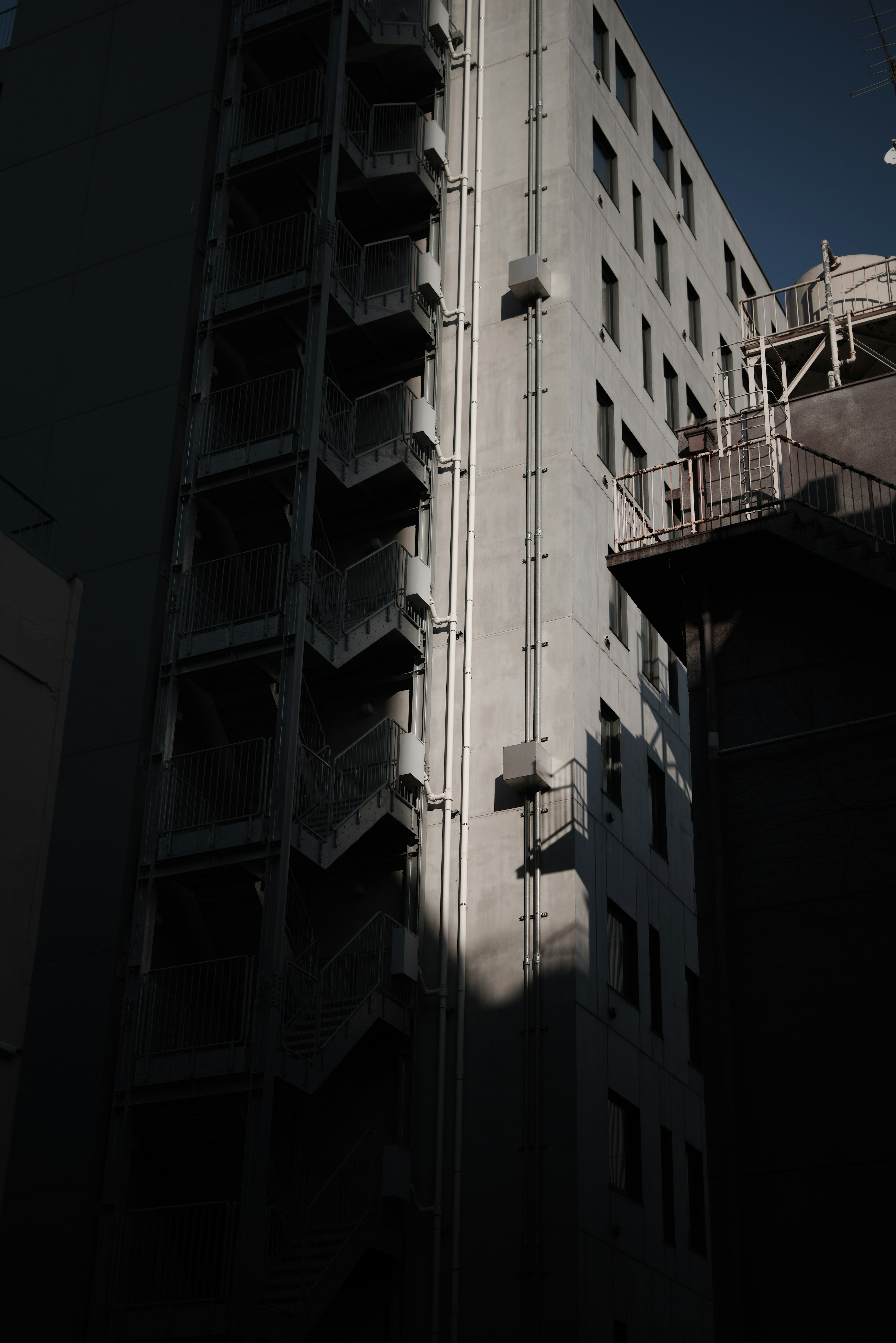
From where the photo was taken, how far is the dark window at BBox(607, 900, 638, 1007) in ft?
102

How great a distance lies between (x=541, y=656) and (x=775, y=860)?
13029mm

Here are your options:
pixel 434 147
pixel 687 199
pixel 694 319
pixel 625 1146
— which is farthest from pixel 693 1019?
pixel 687 199

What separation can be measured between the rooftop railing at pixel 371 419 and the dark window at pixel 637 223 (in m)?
9.26

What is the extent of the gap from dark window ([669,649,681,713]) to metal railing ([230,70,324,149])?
50.6 ft

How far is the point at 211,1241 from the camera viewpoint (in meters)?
26.8

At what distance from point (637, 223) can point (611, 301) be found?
416cm

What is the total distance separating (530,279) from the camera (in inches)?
1387

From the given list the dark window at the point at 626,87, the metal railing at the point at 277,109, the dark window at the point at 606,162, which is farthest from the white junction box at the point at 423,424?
the dark window at the point at 626,87

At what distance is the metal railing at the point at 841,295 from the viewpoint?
25.3 metres

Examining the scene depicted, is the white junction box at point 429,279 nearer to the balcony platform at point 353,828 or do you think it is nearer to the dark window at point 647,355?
the dark window at point 647,355

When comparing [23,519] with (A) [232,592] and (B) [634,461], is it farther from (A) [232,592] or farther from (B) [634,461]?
(B) [634,461]

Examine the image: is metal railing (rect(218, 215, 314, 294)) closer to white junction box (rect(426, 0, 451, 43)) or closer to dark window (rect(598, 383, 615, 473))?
white junction box (rect(426, 0, 451, 43))

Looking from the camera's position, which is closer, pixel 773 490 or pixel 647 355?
pixel 773 490

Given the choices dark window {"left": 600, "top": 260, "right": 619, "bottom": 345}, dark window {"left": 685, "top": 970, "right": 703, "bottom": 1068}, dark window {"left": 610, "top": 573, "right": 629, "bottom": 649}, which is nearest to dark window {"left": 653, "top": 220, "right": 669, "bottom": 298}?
dark window {"left": 600, "top": 260, "right": 619, "bottom": 345}
